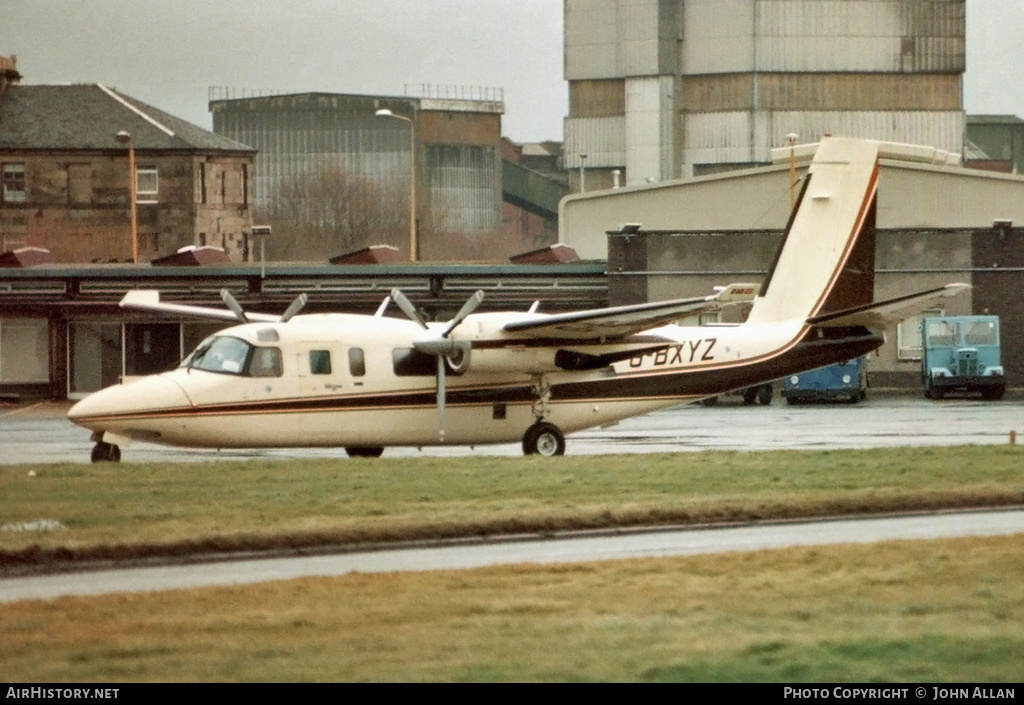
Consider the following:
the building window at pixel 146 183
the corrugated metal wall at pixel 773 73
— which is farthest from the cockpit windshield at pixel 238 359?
the corrugated metal wall at pixel 773 73

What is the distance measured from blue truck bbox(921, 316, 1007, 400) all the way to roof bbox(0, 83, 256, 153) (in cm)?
3379

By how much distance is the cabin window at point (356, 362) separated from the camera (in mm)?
27609

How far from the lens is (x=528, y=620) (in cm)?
1309

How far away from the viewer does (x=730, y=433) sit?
34.8 m

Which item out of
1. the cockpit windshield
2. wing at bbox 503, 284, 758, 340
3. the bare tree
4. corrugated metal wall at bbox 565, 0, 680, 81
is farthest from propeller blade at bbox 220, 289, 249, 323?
corrugated metal wall at bbox 565, 0, 680, 81

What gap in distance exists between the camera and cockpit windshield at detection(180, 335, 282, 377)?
88.4 feet

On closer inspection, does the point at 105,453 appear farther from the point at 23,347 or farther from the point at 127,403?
the point at 23,347

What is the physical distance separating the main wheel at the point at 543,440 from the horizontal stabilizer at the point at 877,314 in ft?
17.1

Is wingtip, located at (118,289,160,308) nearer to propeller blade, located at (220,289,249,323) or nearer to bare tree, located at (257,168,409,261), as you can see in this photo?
propeller blade, located at (220,289,249,323)

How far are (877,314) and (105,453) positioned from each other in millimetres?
13331

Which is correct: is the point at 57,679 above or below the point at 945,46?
below

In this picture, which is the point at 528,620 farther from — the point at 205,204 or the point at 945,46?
the point at 945,46

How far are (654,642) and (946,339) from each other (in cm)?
3981

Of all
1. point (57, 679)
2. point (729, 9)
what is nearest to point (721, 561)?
point (57, 679)
